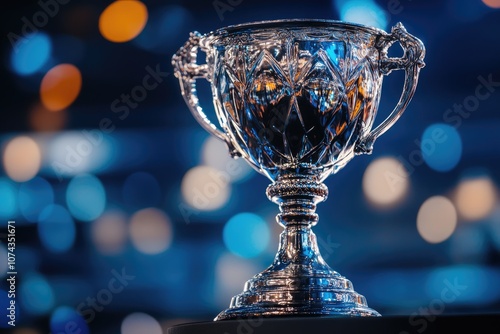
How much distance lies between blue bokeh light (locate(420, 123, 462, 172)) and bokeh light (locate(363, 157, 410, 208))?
7 cm

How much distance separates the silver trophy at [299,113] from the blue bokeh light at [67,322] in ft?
4.45

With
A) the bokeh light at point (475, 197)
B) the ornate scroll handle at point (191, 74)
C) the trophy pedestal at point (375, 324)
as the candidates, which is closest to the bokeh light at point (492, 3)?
the bokeh light at point (475, 197)

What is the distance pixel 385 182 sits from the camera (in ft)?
7.70

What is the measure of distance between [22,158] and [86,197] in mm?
217

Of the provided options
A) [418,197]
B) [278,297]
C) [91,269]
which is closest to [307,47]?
[278,297]

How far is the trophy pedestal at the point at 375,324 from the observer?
0.87 meters

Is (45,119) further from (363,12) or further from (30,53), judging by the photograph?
(363,12)

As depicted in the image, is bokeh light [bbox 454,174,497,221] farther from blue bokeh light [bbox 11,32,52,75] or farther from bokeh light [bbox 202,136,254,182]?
blue bokeh light [bbox 11,32,52,75]

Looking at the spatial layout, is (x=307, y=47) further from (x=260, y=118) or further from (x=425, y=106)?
(x=425, y=106)

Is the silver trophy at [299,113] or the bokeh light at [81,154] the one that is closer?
the silver trophy at [299,113]

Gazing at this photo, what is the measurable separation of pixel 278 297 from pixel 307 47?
1.04ft

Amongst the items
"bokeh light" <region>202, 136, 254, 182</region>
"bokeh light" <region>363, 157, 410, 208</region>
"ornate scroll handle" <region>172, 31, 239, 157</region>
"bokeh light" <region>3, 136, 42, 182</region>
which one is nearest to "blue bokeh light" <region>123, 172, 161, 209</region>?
"bokeh light" <region>202, 136, 254, 182</region>

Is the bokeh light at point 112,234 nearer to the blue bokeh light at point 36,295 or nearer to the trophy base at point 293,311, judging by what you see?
the blue bokeh light at point 36,295

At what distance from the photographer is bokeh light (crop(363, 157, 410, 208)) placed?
2350 millimetres
